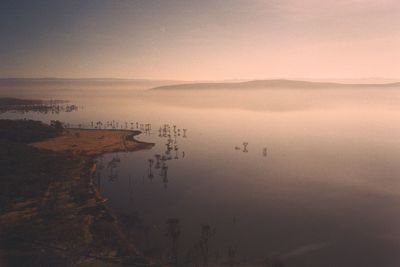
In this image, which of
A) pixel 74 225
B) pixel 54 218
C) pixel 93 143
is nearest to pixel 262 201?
pixel 74 225

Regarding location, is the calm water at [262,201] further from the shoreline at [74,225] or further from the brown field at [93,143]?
the brown field at [93,143]

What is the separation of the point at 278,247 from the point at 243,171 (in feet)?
67.4

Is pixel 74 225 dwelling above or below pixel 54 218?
below

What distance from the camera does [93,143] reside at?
64438 mm

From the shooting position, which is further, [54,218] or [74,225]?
[54,218]

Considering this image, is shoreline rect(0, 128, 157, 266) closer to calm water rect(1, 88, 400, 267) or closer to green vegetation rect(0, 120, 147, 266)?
green vegetation rect(0, 120, 147, 266)

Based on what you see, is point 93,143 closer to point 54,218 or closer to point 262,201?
point 54,218

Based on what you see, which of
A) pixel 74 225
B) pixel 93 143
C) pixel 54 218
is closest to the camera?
pixel 74 225

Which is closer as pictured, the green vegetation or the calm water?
the green vegetation

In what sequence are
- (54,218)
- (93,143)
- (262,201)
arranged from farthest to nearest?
1. (93,143)
2. (262,201)
3. (54,218)

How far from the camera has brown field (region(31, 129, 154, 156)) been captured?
194ft

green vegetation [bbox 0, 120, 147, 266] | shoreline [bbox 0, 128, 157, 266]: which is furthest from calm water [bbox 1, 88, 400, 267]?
green vegetation [bbox 0, 120, 147, 266]

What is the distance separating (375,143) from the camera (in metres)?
63.8

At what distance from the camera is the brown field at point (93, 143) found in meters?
59.0
